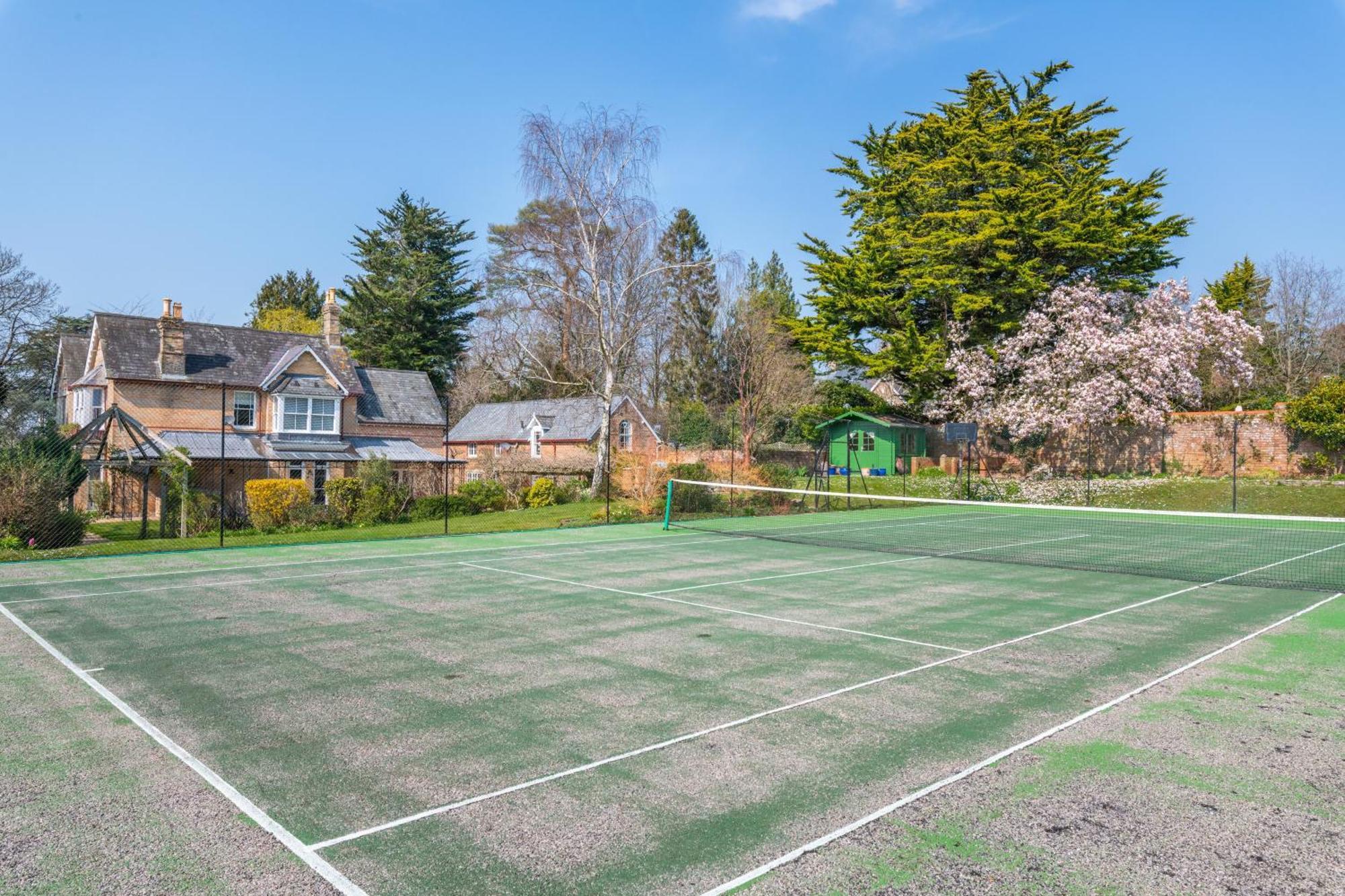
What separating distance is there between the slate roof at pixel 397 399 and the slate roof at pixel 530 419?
276 centimetres

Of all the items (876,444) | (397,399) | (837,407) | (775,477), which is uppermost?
(397,399)

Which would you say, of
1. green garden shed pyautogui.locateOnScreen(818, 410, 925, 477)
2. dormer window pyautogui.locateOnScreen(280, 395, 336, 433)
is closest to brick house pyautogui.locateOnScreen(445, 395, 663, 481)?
dormer window pyautogui.locateOnScreen(280, 395, 336, 433)

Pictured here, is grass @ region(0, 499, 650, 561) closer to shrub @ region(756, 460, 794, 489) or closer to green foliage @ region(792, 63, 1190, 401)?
shrub @ region(756, 460, 794, 489)

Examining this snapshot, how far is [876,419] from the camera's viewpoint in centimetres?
4066

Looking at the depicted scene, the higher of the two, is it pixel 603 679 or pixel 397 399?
pixel 397 399

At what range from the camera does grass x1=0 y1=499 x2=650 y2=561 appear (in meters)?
17.2

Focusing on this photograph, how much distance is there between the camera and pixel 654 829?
4566 mm

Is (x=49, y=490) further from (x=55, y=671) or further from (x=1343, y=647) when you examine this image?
(x=1343, y=647)

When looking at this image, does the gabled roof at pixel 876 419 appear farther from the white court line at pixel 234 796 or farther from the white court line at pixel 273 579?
the white court line at pixel 234 796

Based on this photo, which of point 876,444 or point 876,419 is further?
point 876,444

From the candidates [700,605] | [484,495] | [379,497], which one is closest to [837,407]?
[484,495]

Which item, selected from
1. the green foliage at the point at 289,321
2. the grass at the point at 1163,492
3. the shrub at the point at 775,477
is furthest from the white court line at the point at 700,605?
the green foliage at the point at 289,321

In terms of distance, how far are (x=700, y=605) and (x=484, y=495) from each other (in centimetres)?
2000

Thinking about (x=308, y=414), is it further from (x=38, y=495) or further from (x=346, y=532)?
(x=38, y=495)
